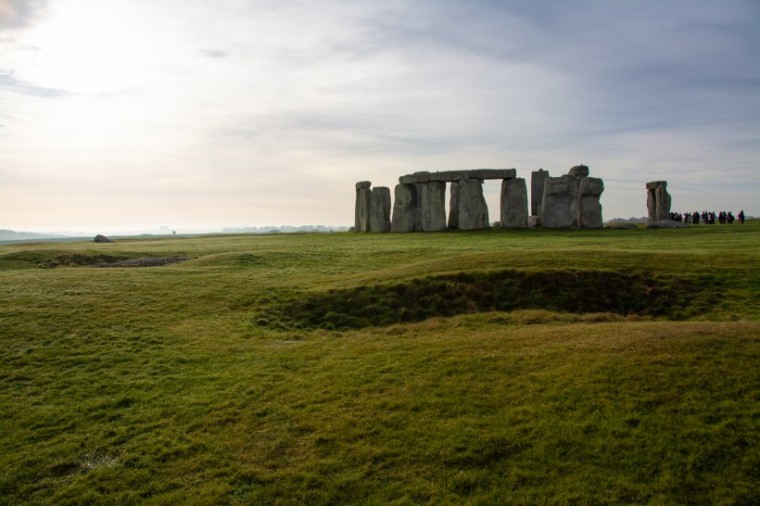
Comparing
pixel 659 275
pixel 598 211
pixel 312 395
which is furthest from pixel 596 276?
pixel 598 211

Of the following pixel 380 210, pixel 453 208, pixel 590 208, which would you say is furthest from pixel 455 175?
pixel 590 208

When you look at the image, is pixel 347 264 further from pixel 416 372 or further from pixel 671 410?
pixel 671 410

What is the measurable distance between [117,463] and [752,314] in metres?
16.5

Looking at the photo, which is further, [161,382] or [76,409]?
[161,382]

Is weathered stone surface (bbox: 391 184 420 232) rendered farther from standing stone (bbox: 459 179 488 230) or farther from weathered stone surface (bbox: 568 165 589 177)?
weathered stone surface (bbox: 568 165 589 177)

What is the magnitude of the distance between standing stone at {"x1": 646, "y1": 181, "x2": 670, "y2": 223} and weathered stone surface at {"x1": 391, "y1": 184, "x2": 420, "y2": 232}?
65.0ft

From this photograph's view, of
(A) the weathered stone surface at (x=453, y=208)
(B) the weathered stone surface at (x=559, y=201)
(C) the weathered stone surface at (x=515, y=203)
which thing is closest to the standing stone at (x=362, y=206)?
(A) the weathered stone surface at (x=453, y=208)

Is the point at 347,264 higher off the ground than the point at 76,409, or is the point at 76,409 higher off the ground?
the point at 347,264

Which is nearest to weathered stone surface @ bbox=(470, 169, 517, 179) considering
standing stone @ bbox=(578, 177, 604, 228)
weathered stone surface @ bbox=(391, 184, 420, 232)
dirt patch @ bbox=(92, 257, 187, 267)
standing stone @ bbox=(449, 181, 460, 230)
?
standing stone @ bbox=(449, 181, 460, 230)

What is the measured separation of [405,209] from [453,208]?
12.6ft

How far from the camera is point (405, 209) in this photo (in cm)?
4478

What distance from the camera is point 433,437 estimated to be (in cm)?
916

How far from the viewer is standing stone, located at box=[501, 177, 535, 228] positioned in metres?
41.3

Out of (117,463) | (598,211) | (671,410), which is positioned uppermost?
(598,211)
